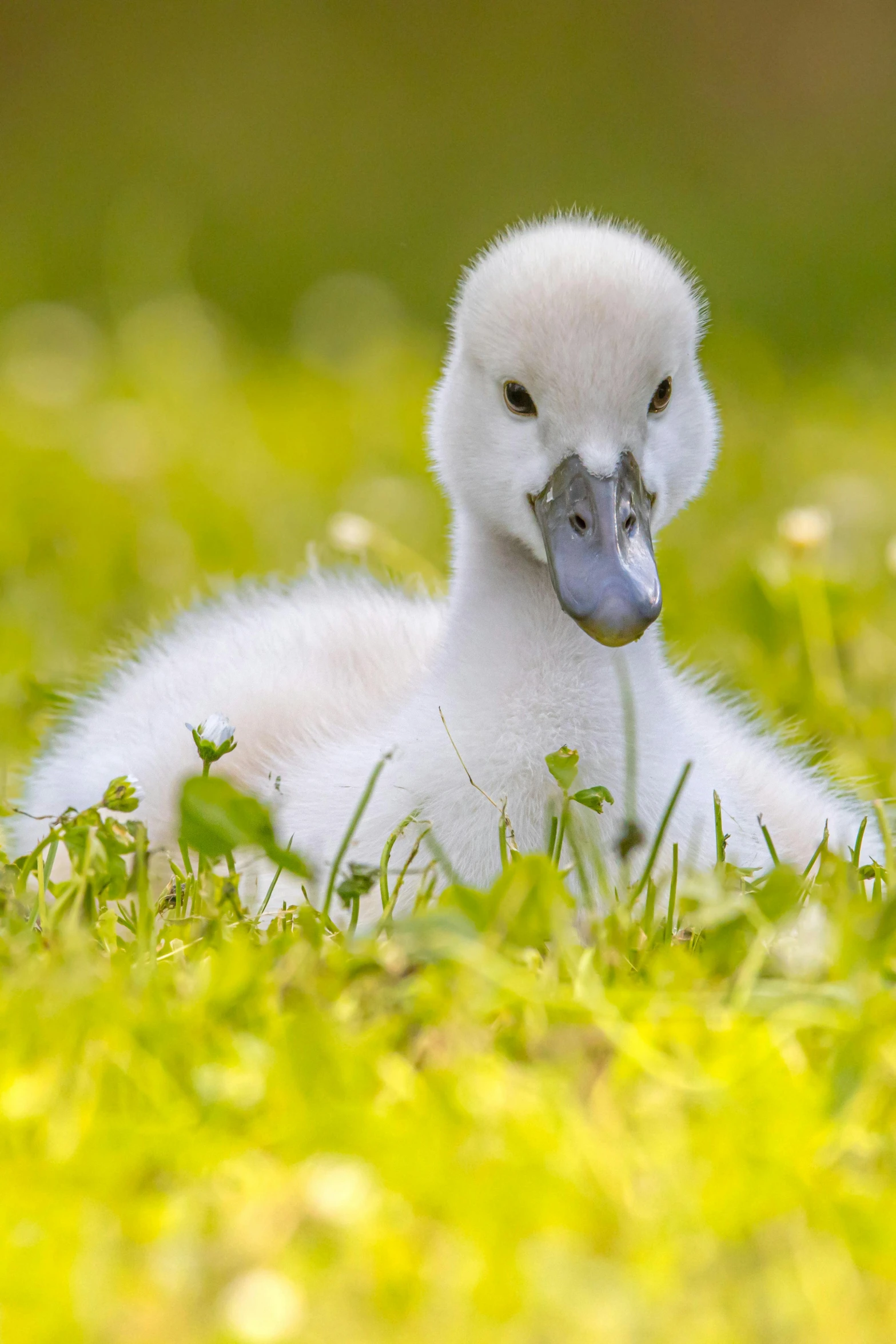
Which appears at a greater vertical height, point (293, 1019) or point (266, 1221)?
point (293, 1019)

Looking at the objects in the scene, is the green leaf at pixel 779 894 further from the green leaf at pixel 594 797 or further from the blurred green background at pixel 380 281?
the blurred green background at pixel 380 281

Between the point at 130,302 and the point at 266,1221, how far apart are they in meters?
6.42

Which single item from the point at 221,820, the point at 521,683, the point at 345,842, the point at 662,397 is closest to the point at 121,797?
the point at 221,820

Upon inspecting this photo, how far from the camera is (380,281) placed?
811 cm

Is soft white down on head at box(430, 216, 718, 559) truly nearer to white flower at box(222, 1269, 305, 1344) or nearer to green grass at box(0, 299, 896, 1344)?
green grass at box(0, 299, 896, 1344)

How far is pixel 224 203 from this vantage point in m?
9.30

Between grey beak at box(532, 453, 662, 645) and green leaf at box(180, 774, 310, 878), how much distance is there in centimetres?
47

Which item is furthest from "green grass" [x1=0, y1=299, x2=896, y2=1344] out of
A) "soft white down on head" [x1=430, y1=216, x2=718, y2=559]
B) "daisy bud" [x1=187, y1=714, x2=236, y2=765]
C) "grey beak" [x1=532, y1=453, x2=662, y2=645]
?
"soft white down on head" [x1=430, y1=216, x2=718, y2=559]

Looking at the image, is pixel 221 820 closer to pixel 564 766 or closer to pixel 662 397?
pixel 564 766

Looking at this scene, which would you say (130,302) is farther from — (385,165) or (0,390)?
(385,165)

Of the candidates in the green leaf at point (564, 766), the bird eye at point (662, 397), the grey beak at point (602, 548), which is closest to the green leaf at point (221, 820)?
the green leaf at point (564, 766)

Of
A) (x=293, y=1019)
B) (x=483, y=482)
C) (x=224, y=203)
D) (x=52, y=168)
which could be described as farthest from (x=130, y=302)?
(x=293, y=1019)

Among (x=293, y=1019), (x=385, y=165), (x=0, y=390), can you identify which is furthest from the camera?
(x=385, y=165)

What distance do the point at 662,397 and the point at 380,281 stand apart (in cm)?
582
